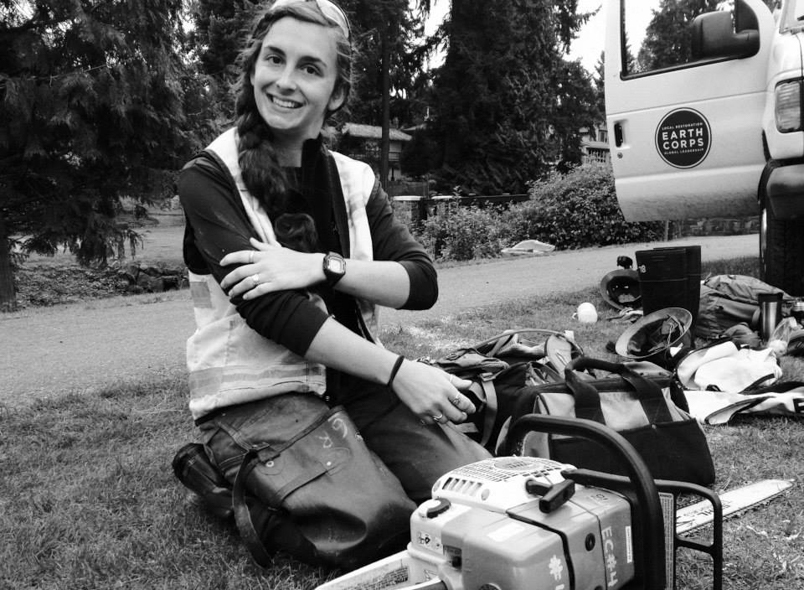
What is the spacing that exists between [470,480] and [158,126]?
9.50 metres

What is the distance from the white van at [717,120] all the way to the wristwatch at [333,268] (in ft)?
11.5

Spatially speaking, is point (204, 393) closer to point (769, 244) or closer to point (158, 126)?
point (769, 244)

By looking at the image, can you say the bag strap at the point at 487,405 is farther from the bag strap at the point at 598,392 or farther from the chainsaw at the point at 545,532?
the chainsaw at the point at 545,532

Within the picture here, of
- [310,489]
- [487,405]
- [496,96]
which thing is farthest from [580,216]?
[496,96]

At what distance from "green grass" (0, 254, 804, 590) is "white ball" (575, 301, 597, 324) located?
160 centimetres

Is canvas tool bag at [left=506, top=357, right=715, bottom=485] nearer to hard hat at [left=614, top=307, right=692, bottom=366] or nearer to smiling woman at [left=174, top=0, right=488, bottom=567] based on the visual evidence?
smiling woman at [left=174, top=0, right=488, bottom=567]

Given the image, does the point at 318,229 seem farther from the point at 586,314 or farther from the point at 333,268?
the point at 586,314

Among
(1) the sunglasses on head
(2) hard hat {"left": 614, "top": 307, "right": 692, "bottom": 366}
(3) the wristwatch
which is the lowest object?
(2) hard hat {"left": 614, "top": 307, "right": 692, "bottom": 366}

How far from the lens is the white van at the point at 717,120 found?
4680mm

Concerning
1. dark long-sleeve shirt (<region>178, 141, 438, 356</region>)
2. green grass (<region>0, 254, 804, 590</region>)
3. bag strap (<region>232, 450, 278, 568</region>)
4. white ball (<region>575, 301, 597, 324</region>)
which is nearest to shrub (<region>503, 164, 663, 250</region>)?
white ball (<region>575, 301, 597, 324</region>)

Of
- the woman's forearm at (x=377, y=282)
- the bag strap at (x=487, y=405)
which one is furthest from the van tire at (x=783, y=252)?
the woman's forearm at (x=377, y=282)

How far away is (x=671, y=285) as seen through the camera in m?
4.64

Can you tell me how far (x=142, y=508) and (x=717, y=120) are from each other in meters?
4.89

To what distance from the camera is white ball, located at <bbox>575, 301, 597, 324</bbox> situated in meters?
5.29
